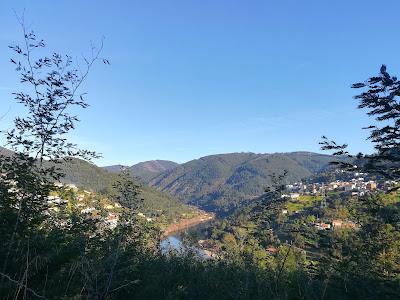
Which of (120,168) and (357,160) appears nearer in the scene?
(357,160)

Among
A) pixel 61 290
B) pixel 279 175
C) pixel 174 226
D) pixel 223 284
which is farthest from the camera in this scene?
Answer: pixel 174 226

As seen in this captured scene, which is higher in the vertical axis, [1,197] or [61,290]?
[1,197]

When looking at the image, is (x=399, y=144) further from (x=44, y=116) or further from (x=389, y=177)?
(x=44, y=116)

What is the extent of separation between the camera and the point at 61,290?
210 inches

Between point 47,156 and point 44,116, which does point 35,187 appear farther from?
point 44,116

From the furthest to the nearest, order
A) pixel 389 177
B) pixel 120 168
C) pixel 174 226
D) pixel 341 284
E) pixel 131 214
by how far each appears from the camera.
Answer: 1. pixel 174 226
2. pixel 120 168
3. pixel 131 214
4. pixel 341 284
5. pixel 389 177

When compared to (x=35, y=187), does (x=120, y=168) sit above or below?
above

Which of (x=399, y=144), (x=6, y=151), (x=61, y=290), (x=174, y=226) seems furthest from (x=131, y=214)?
(x=174, y=226)

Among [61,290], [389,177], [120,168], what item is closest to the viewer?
[61,290]

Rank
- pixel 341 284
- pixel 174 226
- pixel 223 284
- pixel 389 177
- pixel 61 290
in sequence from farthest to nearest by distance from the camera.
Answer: pixel 174 226, pixel 223 284, pixel 341 284, pixel 389 177, pixel 61 290

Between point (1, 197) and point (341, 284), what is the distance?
6798 mm

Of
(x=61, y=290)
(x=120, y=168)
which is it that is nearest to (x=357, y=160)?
(x=61, y=290)

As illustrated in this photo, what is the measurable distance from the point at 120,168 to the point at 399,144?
28.2 feet

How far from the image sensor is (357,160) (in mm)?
7125
